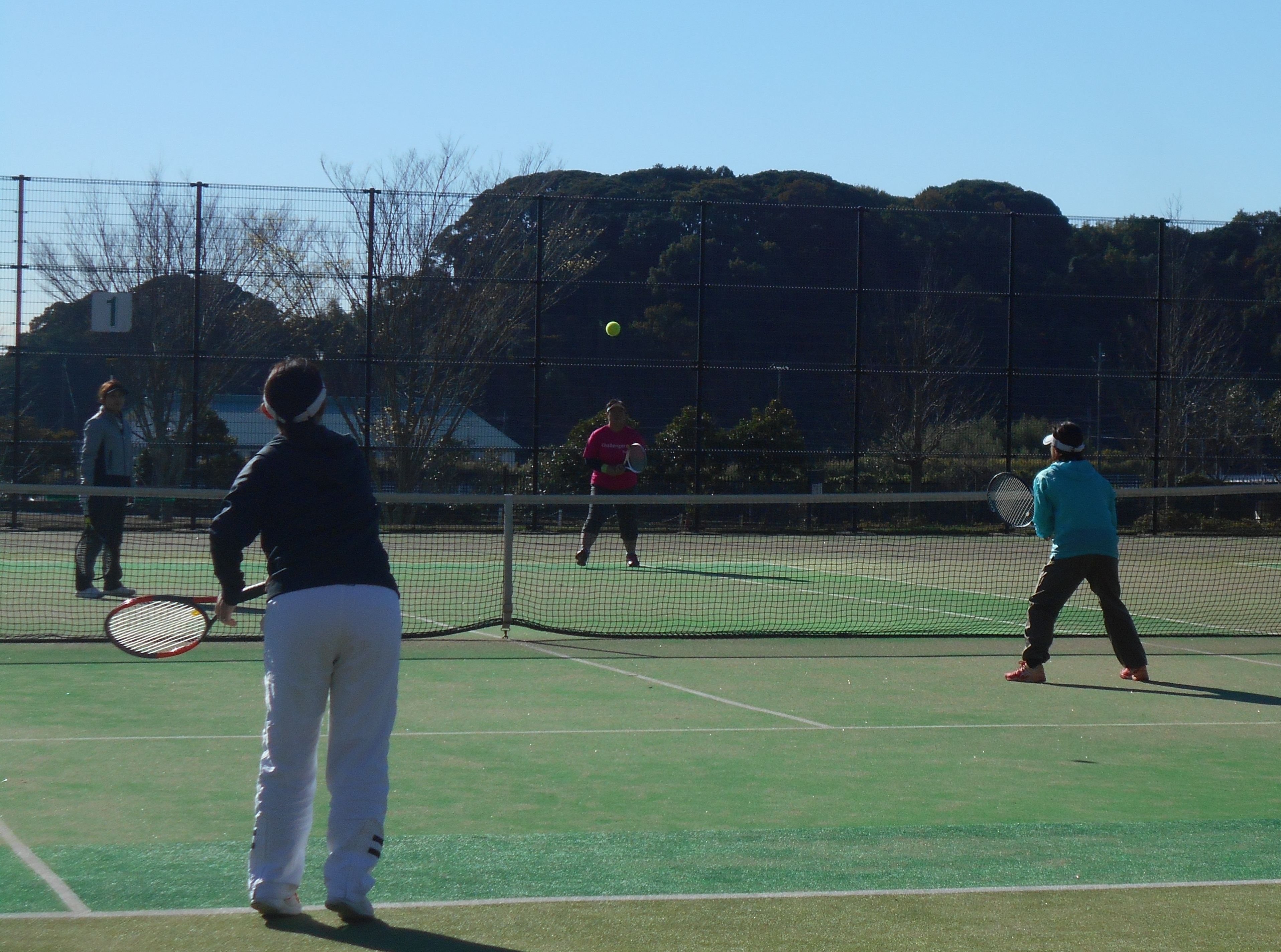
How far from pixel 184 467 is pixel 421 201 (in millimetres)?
5561

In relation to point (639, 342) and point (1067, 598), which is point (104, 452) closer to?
point (1067, 598)

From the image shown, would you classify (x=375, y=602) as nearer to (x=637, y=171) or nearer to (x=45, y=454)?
(x=45, y=454)

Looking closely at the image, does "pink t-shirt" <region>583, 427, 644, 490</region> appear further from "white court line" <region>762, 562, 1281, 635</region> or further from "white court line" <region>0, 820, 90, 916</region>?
"white court line" <region>0, 820, 90, 916</region>

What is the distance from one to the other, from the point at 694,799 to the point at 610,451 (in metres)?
9.24

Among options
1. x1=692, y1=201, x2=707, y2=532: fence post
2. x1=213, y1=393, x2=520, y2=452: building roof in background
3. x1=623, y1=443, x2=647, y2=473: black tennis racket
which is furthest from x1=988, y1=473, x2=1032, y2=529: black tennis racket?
x1=213, y1=393, x2=520, y2=452: building roof in background

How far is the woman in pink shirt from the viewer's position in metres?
14.8

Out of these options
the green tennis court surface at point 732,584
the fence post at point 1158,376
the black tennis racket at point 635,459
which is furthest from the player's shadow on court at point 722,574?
the fence post at point 1158,376

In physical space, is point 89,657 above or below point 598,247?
below

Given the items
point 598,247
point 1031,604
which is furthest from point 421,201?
point 1031,604

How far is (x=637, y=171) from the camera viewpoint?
4691cm

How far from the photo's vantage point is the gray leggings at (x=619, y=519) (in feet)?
48.9

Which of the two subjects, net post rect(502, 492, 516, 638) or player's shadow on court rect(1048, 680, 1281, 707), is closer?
player's shadow on court rect(1048, 680, 1281, 707)

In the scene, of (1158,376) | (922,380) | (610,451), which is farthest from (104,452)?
(1158,376)

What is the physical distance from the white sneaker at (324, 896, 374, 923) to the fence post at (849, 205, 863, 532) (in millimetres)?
19088
